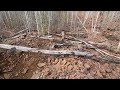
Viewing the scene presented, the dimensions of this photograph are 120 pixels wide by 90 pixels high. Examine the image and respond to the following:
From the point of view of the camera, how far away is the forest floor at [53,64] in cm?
171

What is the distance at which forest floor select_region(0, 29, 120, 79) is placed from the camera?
5.61ft

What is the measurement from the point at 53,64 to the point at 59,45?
259 mm

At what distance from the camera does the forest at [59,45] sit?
174 cm

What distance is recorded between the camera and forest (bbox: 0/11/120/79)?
1.74 m

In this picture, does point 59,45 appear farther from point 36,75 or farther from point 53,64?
point 36,75

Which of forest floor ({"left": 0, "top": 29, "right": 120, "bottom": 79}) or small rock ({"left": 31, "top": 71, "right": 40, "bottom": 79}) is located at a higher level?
forest floor ({"left": 0, "top": 29, "right": 120, "bottom": 79})

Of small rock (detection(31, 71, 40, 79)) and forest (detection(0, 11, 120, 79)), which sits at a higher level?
forest (detection(0, 11, 120, 79))

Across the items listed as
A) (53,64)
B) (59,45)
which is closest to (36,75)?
(53,64)

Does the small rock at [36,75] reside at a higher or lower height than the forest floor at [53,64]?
lower

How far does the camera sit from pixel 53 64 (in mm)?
1805

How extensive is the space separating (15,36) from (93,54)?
37.6 inches
